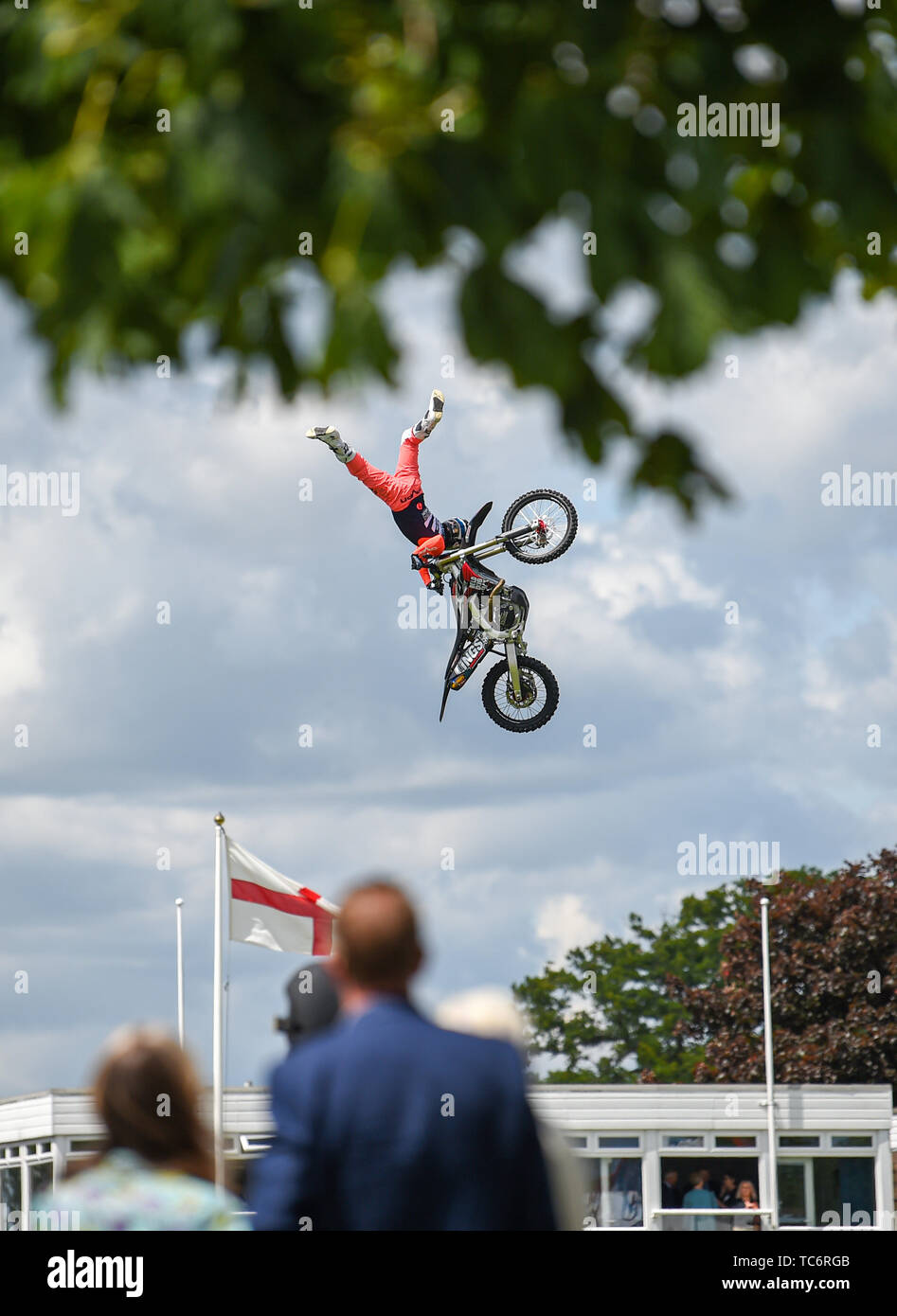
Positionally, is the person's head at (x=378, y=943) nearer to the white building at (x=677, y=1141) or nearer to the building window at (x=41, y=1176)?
the white building at (x=677, y=1141)

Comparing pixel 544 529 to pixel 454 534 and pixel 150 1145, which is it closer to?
pixel 454 534

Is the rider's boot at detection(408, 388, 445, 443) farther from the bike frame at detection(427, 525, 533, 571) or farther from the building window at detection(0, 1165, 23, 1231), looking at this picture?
the building window at detection(0, 1165, 23, 1231)

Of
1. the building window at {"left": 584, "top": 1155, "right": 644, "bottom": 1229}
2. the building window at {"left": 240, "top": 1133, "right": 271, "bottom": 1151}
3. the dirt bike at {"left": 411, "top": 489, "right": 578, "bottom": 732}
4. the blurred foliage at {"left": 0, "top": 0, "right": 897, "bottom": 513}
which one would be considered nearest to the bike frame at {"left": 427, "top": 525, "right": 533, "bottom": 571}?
the dirt bike at {"left": 411, "top": 489, "right": 578, "bottom": 732}

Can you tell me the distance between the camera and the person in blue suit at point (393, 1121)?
11.2 feet

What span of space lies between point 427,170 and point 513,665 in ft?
40.7

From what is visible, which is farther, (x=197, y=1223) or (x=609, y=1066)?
(x=609, y=1066)

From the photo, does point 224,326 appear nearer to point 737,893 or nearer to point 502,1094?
point 502,1094

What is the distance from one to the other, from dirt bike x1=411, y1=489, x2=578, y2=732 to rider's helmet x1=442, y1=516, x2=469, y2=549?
0.18 feet

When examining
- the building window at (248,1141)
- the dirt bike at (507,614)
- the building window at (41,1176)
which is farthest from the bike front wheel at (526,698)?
the building window at (41,1176)

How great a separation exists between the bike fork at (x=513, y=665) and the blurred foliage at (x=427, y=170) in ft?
38.4

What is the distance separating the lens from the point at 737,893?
211 feet

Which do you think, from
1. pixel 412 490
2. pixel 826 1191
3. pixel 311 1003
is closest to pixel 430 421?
pixel 412 490
